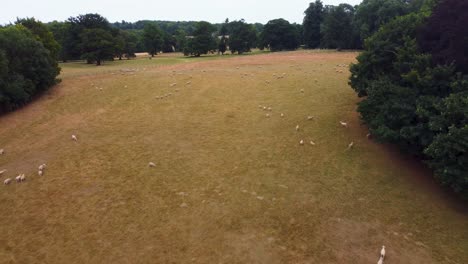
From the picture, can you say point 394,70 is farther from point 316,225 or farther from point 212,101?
point 212,101

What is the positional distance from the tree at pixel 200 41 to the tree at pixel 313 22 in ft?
79.8

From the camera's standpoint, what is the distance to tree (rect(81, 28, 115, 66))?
180 feet

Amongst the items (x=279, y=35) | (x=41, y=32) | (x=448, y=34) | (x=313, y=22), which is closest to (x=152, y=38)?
(x=279, y=35)

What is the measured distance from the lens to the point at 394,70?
59.4ft

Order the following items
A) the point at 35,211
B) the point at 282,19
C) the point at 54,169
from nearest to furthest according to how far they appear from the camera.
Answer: the point at 35,211
the point at 54,169
the point at 282,19

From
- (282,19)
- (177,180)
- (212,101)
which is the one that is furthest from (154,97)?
(282,19)

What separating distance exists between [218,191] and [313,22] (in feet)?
232

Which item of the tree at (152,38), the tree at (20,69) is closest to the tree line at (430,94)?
the tree at (20,69)

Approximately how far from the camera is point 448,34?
48.7 feet

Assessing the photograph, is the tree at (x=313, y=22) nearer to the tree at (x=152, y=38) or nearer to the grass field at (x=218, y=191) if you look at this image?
the tree at (x=152, y=38)

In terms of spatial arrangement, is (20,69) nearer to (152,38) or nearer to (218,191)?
(218,191)

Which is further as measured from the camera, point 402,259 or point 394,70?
point 394,70

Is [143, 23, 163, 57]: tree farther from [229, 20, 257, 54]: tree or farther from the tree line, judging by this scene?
the tree line

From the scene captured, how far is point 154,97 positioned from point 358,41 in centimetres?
4840
